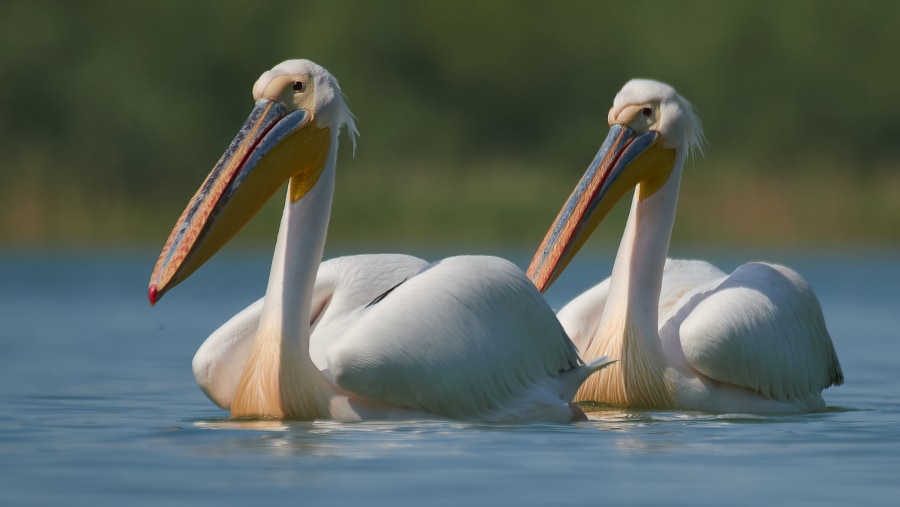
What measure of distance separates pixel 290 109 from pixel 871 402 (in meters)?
2.85

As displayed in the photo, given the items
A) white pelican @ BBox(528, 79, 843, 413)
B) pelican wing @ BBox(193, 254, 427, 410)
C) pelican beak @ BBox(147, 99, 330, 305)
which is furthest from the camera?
white pelican @ BBox(528, 79, 843, 413)

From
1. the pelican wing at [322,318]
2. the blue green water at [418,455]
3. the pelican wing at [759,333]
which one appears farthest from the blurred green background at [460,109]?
the pelican wing at [322,318]

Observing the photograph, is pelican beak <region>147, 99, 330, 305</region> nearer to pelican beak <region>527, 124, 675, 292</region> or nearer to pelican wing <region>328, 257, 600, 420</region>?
pelican wing <region>328, 257, 600, 420</region>

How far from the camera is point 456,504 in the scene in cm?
446

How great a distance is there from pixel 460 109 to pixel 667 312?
2778cm

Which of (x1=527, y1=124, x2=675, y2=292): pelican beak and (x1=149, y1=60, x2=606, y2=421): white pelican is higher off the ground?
(x1=527, y1=124, x2=675, y2=292): pelican beak

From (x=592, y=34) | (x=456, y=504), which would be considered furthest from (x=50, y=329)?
(x=592, y=34)

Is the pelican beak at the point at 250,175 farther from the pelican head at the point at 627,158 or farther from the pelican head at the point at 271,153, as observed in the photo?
the pelican head at the point at 627,158

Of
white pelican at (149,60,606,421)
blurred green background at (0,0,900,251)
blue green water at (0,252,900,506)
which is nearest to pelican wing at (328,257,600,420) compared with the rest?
white pelican at (149,60,606,421)

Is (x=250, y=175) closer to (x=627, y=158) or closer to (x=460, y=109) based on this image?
(x=627, y=158)

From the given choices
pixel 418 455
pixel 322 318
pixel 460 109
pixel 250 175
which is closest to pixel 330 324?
pixel 322 318

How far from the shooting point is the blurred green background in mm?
25688

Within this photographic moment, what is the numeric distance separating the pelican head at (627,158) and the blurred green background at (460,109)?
1757cm

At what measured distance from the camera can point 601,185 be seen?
7.08m
